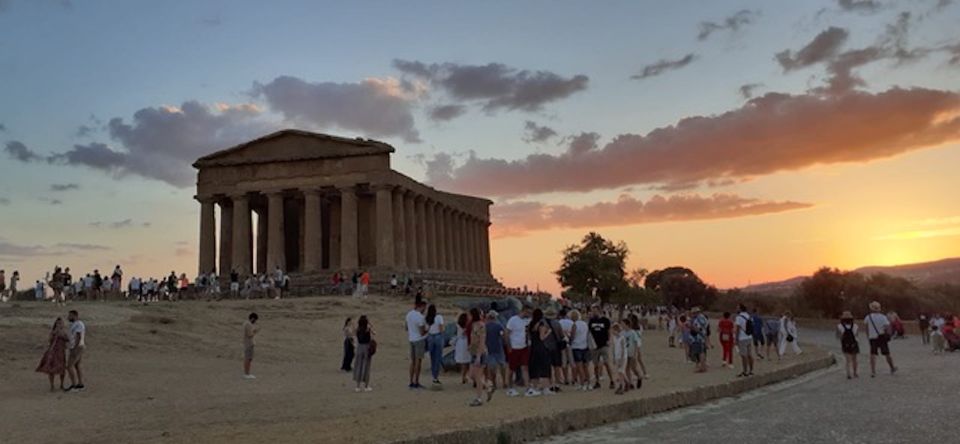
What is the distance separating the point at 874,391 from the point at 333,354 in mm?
18005

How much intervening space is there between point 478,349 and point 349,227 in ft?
147

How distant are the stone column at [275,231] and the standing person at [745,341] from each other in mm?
44563

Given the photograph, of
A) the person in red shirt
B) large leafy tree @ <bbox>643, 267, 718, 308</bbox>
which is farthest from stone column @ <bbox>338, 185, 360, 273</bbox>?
large leafy tree @ <bbox>643, 267, 718, 308</bbox>

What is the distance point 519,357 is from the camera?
59.8ft

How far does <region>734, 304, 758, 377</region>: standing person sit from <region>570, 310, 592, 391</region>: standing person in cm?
534

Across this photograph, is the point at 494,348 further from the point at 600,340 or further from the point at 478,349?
the point at 600,340

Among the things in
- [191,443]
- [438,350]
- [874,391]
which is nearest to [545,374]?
[438,350]

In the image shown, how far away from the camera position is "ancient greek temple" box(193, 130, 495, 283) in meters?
60.5

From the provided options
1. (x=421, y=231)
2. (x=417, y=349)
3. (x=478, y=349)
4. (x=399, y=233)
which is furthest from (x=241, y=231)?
(x=478, y=349)

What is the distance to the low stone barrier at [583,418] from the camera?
1130cm

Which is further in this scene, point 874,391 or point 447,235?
point 447,235

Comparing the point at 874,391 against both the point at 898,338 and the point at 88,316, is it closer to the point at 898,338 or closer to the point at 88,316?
the point at 88,316

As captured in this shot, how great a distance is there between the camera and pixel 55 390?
1884 cm

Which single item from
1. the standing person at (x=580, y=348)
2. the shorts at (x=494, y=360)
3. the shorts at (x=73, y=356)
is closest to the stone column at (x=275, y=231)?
the shorts at (x=73, y=356)
